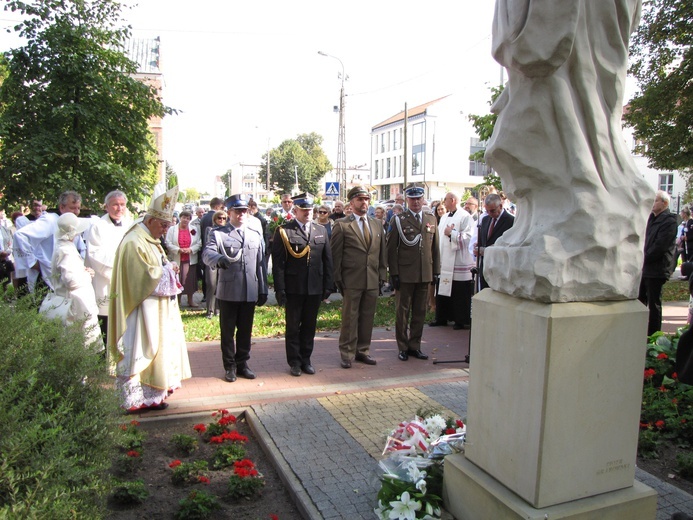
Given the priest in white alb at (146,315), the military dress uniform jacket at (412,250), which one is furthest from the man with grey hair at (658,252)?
the priest in white alb at (146,315)

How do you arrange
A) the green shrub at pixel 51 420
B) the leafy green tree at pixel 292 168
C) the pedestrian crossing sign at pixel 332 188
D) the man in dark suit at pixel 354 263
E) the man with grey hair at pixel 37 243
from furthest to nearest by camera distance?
the leafy green tree at pixel 292 168
the pedestrian crossing sign at pixel 332 188
the man with grey hair at pixel 37 243
the man in dark suit at pixel 354 263
the green shrub at pixel 51 420

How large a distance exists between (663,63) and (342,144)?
16.1 m

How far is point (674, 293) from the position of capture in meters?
13.5

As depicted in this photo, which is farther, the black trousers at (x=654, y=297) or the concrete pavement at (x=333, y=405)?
the black trousers at (x=654, y=297)

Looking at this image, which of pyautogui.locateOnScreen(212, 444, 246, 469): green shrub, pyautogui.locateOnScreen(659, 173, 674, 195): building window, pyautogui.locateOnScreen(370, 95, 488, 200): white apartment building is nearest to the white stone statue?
pyautogui.locateOnScreen(212, 444, 246, 469): green shrub

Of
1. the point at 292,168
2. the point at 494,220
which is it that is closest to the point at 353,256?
the point at 494,220

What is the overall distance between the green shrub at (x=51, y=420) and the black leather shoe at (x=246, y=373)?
3.29 m

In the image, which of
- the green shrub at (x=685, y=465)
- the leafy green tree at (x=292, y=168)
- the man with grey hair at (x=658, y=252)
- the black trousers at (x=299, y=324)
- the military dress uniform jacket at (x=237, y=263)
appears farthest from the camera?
the leafy green tree at (x=292, y=168)

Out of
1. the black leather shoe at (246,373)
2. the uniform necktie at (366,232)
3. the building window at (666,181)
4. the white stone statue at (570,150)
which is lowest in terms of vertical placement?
the black leather shoe at (246,373)

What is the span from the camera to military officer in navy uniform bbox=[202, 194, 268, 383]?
6156 millimetres

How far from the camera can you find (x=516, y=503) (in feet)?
8.77

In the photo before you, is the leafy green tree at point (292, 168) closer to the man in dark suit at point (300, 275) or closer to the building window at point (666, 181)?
the building window at point (666, 181)

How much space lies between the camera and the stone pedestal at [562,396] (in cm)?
258

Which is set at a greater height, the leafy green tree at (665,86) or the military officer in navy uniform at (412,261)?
the leafy green tree at (665,86)
